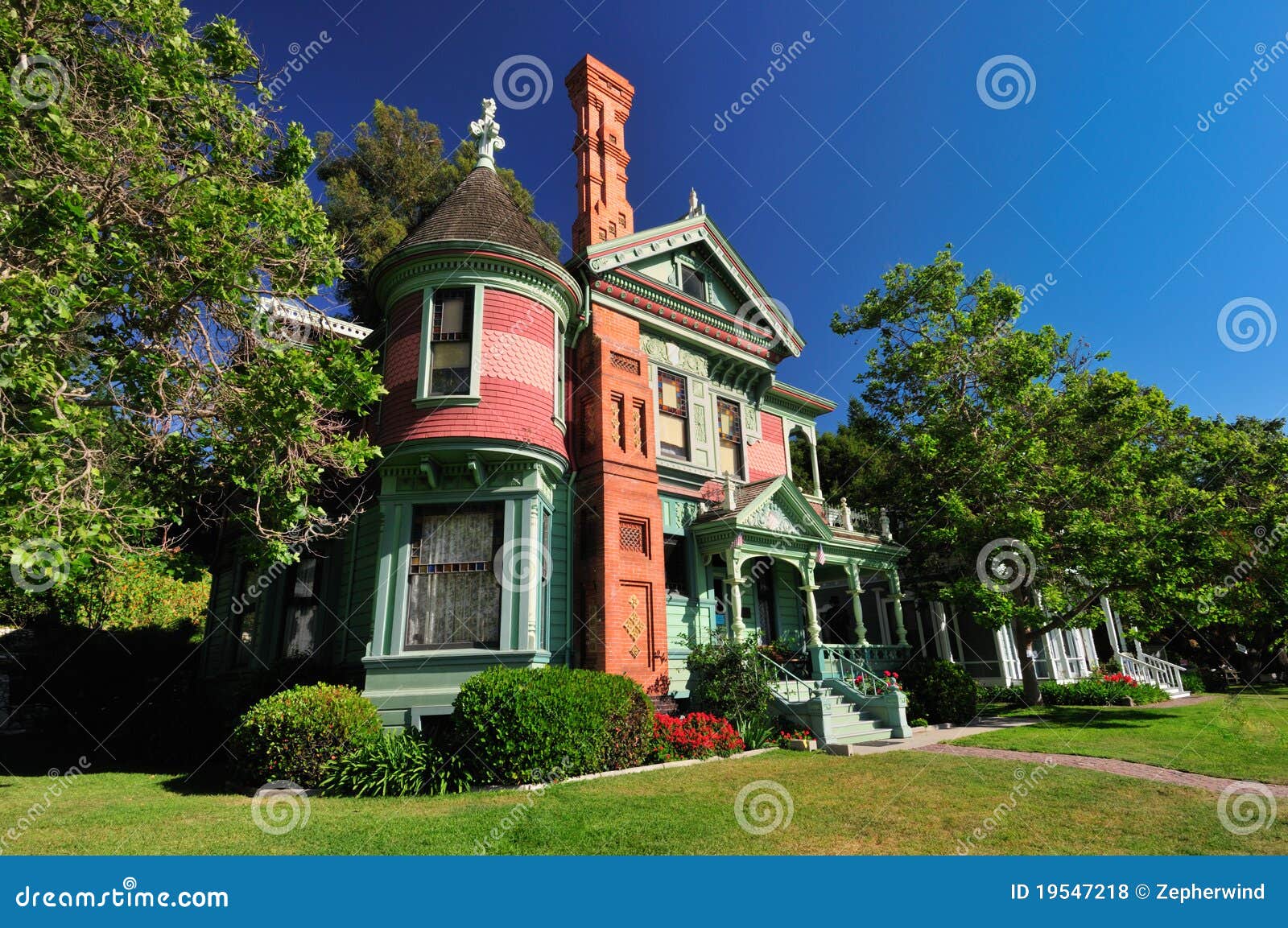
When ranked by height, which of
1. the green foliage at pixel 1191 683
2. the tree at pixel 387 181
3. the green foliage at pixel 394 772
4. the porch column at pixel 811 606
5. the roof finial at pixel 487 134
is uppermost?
the tree at pixel 387 181

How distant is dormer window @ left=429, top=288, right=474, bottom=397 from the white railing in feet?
85.0

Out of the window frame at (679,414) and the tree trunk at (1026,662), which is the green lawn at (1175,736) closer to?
the tree trunk at (1026,662)

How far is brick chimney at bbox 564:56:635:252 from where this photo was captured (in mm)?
17797

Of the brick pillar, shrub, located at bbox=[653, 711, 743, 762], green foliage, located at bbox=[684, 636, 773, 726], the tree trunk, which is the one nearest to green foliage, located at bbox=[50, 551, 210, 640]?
the brick pillar

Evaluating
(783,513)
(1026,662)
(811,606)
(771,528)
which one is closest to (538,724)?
(771,528)

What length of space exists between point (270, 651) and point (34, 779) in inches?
163

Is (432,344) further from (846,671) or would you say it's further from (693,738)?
(846,671)

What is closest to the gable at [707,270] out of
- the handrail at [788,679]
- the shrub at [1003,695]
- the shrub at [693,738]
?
the handrail at [788,679]

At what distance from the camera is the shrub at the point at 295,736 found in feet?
32.3

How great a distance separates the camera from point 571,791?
8930 mm

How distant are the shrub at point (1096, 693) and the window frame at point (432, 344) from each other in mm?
20156

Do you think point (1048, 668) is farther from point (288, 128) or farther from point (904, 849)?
point (288, 128)

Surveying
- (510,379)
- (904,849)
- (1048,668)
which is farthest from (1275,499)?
(510,379)

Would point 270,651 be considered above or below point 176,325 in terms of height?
below
